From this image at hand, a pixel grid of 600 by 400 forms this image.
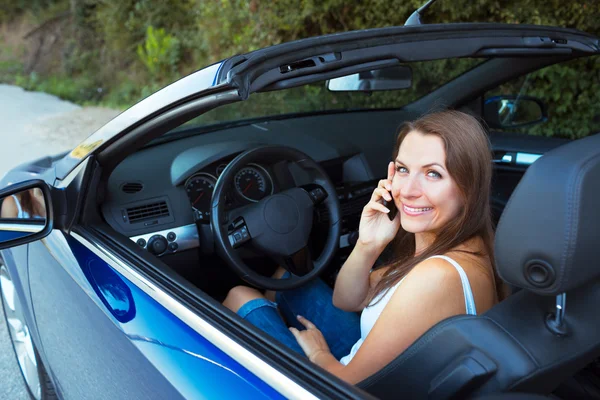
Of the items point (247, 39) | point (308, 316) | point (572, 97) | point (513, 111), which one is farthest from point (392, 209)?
point (247, 39)

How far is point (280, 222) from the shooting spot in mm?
2492

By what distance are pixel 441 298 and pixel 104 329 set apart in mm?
1019

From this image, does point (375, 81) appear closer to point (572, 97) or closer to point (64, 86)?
point (572, 97)

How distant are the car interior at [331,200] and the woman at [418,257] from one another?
0.16m

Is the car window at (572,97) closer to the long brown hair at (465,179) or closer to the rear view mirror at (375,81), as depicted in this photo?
the rear view mirror at (375,81)

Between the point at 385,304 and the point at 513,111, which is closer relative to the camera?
the point at 385,304

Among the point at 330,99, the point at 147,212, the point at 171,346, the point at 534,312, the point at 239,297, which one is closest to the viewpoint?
the point at 534,312

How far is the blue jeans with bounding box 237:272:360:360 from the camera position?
6.88ft

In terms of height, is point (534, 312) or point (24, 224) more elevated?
point (24, 224)

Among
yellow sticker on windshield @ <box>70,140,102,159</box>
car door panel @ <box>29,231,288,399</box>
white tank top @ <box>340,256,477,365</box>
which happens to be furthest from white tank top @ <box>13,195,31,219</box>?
white tank top @ <box>340,256,477,365</box>

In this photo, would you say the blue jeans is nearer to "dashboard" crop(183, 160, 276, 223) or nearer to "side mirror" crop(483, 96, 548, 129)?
"dashboard" crop(183, 160, 276, 223)

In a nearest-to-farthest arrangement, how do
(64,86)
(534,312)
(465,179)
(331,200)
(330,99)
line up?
1. (534,312)
2. (465,179)
3. (331,200)
4. (330,99)
5. (64,86)

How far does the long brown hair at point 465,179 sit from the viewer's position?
5.56ft

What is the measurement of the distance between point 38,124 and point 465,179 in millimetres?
10175
